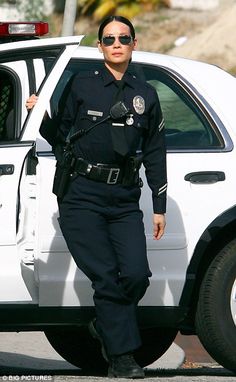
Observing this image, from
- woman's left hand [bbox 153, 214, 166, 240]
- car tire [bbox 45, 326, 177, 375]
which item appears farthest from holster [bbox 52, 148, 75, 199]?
car tire [bbox 45, 326, 177, 375]

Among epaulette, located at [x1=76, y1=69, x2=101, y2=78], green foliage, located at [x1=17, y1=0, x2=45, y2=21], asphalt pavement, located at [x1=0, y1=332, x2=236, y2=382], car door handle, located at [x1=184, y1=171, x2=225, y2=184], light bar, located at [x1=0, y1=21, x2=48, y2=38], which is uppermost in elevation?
green foliage, located at [x1=17, y1=0, x2=45, y2=21]

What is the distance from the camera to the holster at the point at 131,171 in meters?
6.26

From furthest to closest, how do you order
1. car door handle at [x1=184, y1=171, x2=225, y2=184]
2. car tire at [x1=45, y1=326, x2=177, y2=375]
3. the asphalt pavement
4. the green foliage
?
the green foliage
the asphalt pavement
car tire at [x1=45, y1=326, x2=177, y2=375]
car door handle at [x1=184, y1=171, x2=225, y2=184]

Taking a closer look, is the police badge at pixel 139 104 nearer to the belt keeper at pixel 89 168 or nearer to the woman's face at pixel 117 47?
the woman's face at pixel 117 47

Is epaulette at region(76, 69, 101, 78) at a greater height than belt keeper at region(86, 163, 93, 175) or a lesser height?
greater

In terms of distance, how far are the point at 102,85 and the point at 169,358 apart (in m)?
3.33

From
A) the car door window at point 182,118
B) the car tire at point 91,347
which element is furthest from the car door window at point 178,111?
the car tire at point 91,347

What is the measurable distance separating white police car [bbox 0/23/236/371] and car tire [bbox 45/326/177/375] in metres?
0.59

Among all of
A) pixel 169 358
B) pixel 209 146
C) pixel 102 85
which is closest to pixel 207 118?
pixel 209 146

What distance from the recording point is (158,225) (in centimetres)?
628

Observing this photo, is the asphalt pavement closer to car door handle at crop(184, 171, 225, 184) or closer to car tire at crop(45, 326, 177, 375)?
car tire at crop(45, 326, 177, 375)

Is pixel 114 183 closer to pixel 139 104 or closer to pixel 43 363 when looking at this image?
pixel 139 104

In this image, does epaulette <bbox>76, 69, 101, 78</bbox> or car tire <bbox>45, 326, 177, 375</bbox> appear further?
car tire <bbox>45, 326, 177, 375</bbox>

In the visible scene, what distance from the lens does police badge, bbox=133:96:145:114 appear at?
247 inches
